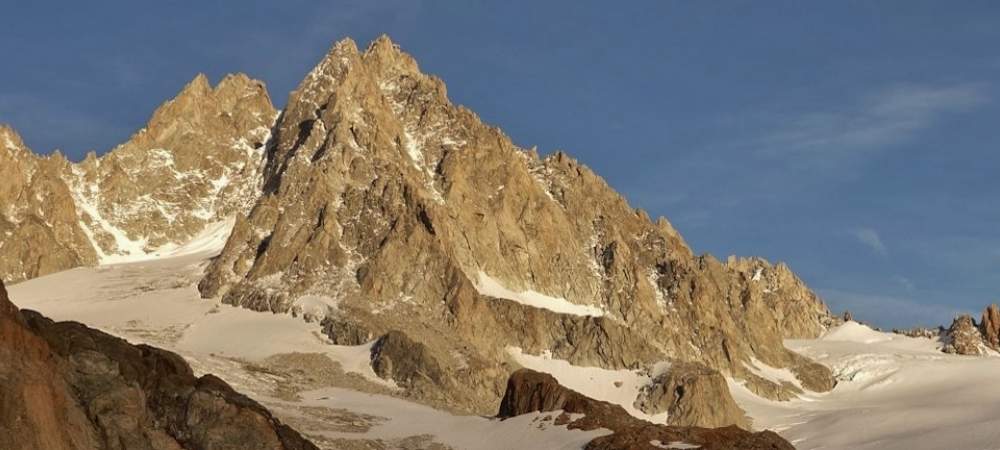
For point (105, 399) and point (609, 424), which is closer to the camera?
point (105, 399)

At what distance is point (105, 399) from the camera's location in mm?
63625

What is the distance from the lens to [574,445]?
102750 millimetres

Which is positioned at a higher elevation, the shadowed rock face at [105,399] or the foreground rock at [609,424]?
the foreground rock at [609,424]

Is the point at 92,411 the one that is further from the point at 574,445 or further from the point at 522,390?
the point at 522,390

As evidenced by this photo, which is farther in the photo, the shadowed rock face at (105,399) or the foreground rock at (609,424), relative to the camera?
the foreground rock at (609,424)

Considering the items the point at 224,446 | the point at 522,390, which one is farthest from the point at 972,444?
the point at 224,446

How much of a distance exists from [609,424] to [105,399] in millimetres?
51642

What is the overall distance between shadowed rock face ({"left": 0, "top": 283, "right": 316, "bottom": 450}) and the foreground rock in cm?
2964

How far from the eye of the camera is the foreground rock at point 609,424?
95.9 m

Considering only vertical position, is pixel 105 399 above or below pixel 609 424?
A: below

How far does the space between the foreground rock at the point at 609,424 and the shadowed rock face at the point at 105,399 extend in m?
29.6

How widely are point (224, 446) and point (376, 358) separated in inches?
4977

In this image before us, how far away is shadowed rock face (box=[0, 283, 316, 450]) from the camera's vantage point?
184ft

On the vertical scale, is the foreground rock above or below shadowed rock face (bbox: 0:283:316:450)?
above
